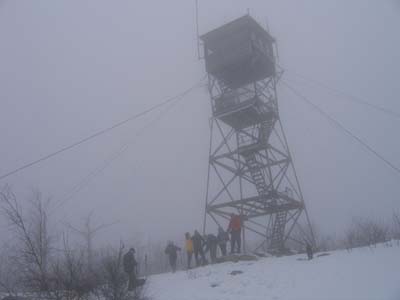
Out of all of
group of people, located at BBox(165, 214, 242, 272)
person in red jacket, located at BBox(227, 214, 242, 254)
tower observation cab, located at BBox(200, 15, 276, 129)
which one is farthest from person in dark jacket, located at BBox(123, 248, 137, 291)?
tower observation cab, located at BBox(200, 15, 276, 129)

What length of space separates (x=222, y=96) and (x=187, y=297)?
13132 mm

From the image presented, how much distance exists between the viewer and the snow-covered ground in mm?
9109

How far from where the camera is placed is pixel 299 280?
10.6 meters

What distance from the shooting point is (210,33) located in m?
22.6

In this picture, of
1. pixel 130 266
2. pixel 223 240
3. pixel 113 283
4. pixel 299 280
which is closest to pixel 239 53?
pixel 223 240

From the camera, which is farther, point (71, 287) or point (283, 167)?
point (283, 167)

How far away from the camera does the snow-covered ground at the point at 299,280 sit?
9109 millimetres

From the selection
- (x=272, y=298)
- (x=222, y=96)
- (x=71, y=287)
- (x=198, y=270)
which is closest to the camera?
(x=272, y=298)

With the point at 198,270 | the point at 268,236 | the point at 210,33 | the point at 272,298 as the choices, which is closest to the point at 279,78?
the point at 210,33

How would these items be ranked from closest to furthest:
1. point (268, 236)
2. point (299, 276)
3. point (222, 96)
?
point (299, 276) → point (268, 236) → point (222, 96)

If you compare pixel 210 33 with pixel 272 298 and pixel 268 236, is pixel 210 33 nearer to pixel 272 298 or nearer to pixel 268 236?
pixel 268 236

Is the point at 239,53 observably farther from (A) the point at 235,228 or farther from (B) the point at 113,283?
(B) the point at 113,283

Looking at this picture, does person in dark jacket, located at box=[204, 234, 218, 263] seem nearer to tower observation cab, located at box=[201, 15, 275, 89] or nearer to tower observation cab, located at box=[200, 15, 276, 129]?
tower observation cab, located at box=[200, 15, 276, 129]

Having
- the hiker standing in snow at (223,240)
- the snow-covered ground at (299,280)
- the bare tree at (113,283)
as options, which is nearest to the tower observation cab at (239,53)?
the hiker standing in snow at (223,240)
